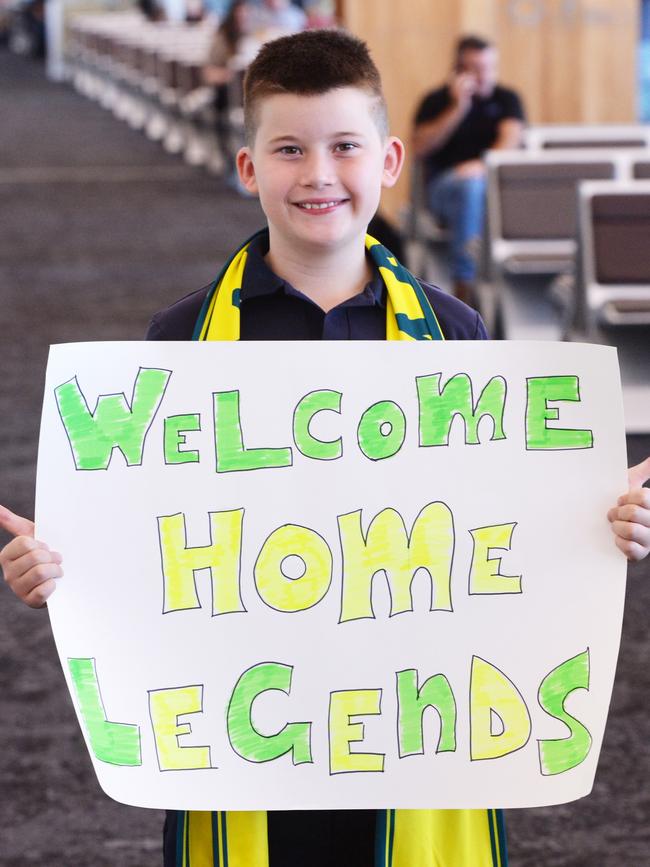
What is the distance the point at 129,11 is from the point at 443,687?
36.3 meters

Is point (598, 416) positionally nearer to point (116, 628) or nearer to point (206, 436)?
point (206, 436)

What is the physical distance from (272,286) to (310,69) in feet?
0.86

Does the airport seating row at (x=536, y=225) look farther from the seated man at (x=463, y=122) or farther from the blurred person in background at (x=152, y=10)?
the blurred person in background at (x=152, y=10)

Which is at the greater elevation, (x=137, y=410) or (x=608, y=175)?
(x=608, y=175)

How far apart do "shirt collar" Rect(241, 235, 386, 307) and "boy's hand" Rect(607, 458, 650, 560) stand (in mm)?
384

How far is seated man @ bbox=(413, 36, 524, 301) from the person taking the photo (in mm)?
9977

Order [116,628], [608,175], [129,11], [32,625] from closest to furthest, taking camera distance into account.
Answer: [116,628] < [32,625] < [608,175] < [129,11]

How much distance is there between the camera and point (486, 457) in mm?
2131

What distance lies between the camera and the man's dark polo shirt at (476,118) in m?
10.2

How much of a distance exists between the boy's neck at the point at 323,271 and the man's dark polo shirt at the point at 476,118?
8147mm

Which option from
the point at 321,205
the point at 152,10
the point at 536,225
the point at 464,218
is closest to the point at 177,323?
the point at 321,205

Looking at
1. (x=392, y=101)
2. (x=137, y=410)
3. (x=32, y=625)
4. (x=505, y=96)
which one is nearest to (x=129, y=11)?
(x=392, y=101)

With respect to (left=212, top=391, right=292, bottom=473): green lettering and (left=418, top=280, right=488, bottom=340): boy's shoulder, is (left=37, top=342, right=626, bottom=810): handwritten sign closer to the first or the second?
(left=212, top=391, right=292, bottom=473): green lettering

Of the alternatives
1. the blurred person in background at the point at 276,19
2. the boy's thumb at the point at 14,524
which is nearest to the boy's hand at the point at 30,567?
the boy's thumb at the point at 14,524
